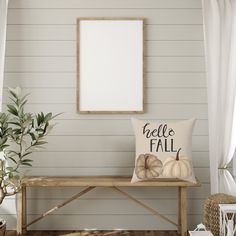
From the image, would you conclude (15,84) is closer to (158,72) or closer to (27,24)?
(27,24)

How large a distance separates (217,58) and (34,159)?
184 centimetres

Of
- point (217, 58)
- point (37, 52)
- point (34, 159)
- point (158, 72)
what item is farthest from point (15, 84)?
point (217, 58)

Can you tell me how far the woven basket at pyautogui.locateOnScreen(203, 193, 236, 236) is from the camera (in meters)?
3.49

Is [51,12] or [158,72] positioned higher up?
[51,12]

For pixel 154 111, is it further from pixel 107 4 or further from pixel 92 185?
pixel 107 4

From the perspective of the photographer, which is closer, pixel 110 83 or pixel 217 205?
pixel 217 205

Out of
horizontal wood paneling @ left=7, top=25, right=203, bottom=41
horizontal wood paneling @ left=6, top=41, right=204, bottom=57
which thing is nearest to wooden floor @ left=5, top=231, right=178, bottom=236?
horizontal wood paneling @ left=6, top=41, right=204, bottom=57

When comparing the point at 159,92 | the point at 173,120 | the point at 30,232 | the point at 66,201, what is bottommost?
the point at 30,232

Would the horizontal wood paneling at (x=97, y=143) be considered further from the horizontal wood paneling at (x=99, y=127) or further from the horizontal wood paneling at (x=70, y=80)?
the horizontal wood paneling at (x=70, y=80)

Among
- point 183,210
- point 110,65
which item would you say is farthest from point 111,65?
point 183,210

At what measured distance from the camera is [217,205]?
3.50 m

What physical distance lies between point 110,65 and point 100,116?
462 mm

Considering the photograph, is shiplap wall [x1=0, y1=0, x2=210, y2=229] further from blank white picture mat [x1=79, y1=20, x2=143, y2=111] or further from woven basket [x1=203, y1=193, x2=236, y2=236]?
woven basket [x1=203, y1=193, x2=236, y2=236]

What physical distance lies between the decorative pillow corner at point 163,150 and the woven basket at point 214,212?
0.81 ft
